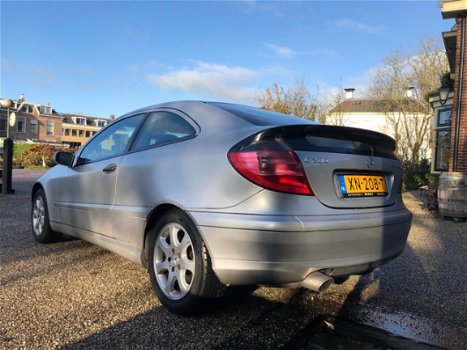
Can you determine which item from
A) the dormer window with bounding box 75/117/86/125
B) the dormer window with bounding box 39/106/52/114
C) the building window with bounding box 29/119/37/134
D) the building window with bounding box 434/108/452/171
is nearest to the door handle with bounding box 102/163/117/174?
the building window with bounding box 434/108/452/171

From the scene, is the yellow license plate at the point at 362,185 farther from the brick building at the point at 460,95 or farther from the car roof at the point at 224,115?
the brick building at the point at 460,95

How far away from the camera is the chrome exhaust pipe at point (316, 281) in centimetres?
248

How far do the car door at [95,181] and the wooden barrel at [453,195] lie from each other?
24.2ft

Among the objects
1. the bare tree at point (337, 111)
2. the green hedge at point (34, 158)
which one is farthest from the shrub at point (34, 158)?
the bare tree at point (337, 111)

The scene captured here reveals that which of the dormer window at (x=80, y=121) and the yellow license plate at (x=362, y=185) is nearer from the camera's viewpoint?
the yellow license plate at (x=362, y=185)

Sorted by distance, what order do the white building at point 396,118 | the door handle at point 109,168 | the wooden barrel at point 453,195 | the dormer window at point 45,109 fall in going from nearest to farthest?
the door handle at point 109,168
the wooden barrel at point 453,195
the white building at point 396,118
the dormer window at point 45,109

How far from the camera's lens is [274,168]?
2.50 meters

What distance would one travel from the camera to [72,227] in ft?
14.1

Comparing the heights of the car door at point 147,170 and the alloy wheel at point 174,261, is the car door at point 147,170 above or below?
above

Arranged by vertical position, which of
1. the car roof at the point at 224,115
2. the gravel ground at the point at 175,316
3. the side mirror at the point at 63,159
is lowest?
the gravel ground at the point at 175,316

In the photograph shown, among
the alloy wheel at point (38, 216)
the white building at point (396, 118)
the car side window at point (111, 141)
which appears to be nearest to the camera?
the car side window at point (111, 141)

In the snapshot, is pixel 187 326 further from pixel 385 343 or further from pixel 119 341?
pixel 385 343

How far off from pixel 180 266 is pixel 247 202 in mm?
773

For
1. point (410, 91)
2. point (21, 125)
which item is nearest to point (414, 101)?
point (410, 91)
